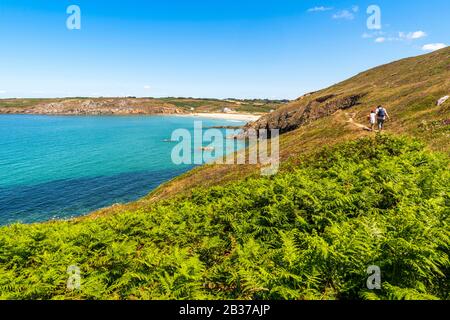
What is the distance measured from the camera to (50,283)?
1000cm

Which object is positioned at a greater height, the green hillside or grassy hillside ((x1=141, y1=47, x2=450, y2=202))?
grassy hillside ((x1=141, y1=47, x2=450, y2=202))

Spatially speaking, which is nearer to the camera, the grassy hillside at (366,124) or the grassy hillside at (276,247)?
the grassy hillside at (276,247)

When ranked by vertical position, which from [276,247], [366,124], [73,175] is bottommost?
[73,175]

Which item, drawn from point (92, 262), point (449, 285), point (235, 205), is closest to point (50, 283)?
point (92, 262)

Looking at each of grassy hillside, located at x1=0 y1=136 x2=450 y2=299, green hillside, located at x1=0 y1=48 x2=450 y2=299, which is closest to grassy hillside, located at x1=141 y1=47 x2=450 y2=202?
green hillside, located at x1=0 y1=48 x2=450 y2=299

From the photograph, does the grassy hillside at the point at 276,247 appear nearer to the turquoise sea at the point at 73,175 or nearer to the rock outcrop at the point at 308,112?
the turquoise sea at the point at 73,175

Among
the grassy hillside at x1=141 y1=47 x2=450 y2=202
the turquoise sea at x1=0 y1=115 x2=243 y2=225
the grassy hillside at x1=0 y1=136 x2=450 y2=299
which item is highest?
the grassy hillside at x1=141 y1=47 x2=450 y2=202

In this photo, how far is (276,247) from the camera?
37.7 feet

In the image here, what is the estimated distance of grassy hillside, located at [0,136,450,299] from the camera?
7395 millimetres

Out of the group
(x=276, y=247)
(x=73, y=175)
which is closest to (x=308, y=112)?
(x=73, y=175)

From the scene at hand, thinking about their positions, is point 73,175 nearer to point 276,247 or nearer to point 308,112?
point 308,112

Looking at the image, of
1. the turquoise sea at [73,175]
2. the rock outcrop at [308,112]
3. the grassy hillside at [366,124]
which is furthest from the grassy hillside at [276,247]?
the rock outcrop at [308,112]

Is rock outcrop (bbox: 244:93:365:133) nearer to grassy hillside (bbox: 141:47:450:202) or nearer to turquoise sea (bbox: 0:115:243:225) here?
grassy hillside (bbox: 141:47:450:202)

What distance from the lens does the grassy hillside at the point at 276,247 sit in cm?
739
